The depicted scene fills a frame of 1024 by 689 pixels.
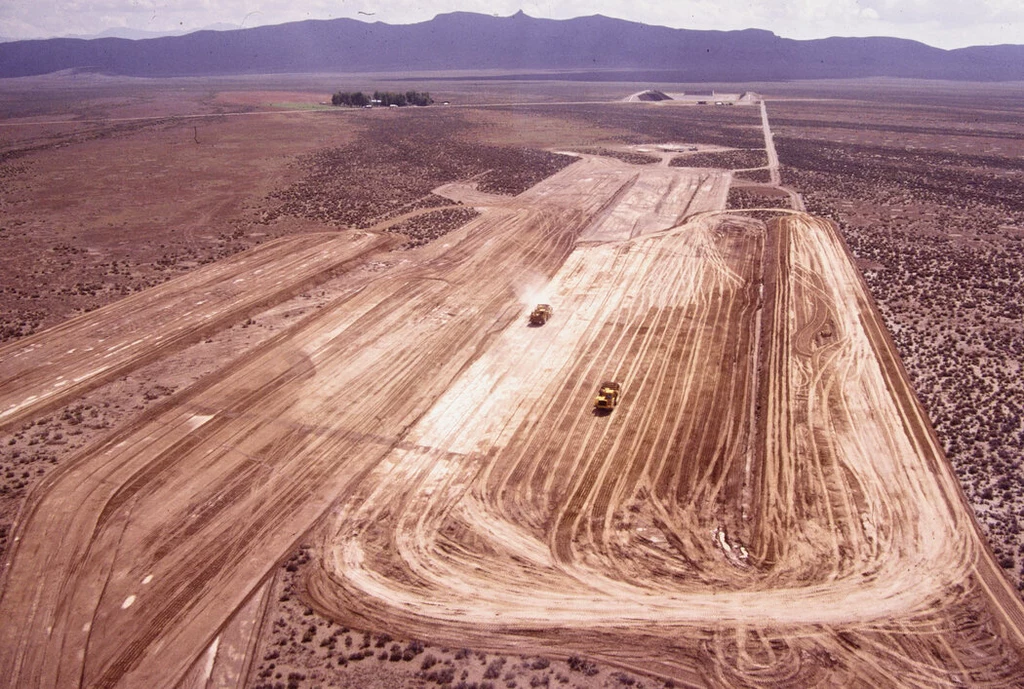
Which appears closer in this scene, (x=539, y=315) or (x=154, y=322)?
(x=154, y=322)

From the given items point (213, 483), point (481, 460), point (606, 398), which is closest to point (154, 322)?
point (213, 483)

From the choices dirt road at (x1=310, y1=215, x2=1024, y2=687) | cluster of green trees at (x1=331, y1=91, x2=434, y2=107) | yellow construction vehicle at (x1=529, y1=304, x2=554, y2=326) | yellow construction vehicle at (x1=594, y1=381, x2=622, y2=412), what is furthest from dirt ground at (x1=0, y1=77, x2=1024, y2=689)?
cluster of green trees at (x1=331, y1=91, x2=434, y2=107)

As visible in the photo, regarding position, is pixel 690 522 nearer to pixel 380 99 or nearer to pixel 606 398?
pixel 606 398

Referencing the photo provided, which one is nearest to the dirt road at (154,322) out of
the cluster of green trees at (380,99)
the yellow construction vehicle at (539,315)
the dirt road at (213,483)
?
the dirt road at (213,483)

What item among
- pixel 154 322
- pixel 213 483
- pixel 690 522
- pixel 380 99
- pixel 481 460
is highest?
pixel 380 99

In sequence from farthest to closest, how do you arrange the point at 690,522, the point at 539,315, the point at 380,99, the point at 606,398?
the point at 380,99 → the point at 539,315 → the point at 606,398 → the point at 690,522

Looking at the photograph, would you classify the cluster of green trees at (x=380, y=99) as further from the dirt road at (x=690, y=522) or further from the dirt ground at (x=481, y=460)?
the dirt road at (x=690, y=522)
